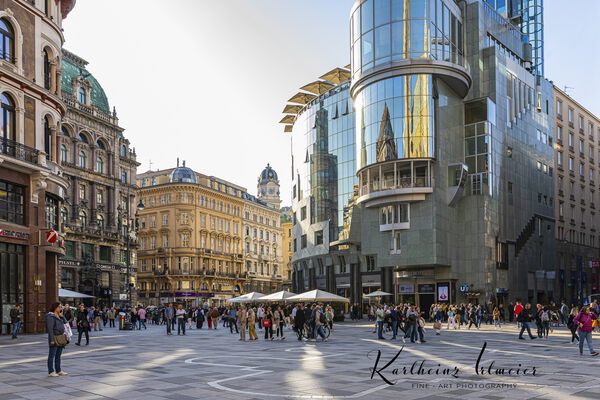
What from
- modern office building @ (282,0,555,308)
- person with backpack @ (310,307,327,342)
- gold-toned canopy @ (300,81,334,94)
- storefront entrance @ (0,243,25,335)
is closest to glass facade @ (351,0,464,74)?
modern office building @ (282,0,555,308)

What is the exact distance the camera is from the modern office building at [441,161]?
2181 inches

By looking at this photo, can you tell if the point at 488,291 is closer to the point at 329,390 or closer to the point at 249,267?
the point at 329,390

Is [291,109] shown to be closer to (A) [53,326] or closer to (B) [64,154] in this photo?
(B) [64,154]

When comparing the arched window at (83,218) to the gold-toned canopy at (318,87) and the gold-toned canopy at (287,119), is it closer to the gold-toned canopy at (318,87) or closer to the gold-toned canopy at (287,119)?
the gold-toned canopy at (318,87)

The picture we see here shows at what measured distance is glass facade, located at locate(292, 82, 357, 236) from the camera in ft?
226

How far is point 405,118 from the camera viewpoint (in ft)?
181

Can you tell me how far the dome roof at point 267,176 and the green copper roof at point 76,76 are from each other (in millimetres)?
87276

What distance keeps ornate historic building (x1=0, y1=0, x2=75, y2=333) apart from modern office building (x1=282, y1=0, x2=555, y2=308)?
29.7m

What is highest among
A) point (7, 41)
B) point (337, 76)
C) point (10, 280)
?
point (337, 76)

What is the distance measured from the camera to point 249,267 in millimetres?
120250

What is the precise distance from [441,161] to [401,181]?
417 centimetres

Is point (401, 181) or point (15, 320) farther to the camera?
point (401, 181)

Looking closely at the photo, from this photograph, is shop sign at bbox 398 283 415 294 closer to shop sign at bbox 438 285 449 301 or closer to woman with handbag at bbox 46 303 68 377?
shop sign at bbox 438 285 449 301

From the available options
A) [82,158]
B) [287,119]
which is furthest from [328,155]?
[82,158]
